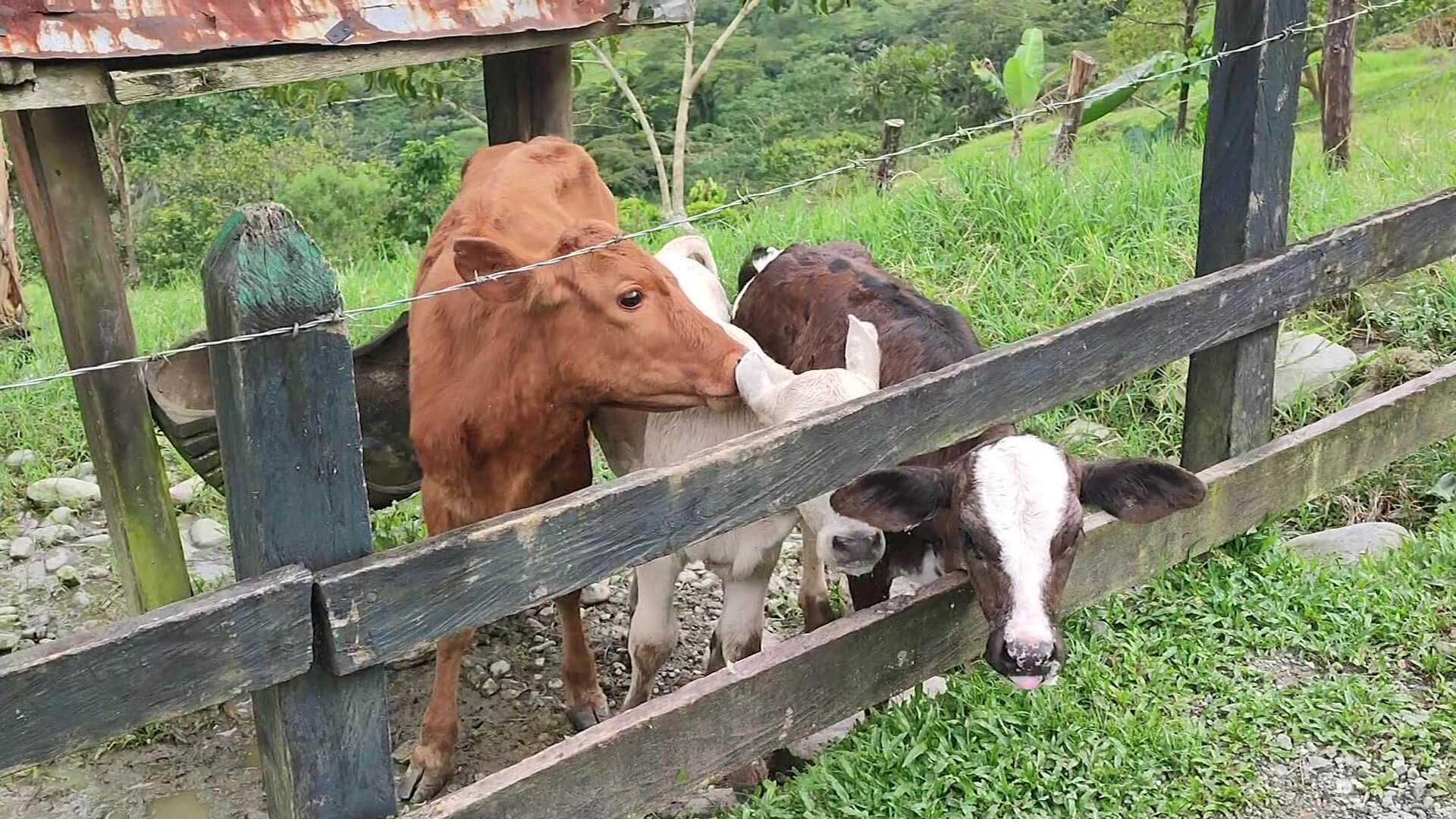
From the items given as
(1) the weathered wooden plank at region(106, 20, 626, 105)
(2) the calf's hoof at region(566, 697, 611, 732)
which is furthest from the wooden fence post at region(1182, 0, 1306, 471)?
(2) the calf's hoof at region(566, 697, 611, 732)

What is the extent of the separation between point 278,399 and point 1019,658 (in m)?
1.89

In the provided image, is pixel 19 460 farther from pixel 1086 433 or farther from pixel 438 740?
pixel 1086 433

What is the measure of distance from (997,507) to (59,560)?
4213 millimetres

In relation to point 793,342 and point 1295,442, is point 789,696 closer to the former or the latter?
point 793,342

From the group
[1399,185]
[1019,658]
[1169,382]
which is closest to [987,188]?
[1169,382]

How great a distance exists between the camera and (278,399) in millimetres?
2189

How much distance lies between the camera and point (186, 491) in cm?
630

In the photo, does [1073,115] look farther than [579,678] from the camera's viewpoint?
Yes

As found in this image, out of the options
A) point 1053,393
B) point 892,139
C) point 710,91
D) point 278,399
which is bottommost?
point 710,91

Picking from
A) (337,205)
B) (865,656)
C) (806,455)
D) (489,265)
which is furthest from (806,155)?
(806,455)

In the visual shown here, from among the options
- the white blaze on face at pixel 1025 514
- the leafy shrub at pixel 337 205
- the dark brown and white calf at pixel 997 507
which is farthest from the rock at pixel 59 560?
the leafy shrub at pixel 337 205

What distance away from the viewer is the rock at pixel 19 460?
6328mm

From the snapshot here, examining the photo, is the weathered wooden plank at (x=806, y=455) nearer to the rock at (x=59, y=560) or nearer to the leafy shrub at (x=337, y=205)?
the rock at (x=59, y=560)

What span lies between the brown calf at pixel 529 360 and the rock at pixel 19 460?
2.91 metres
